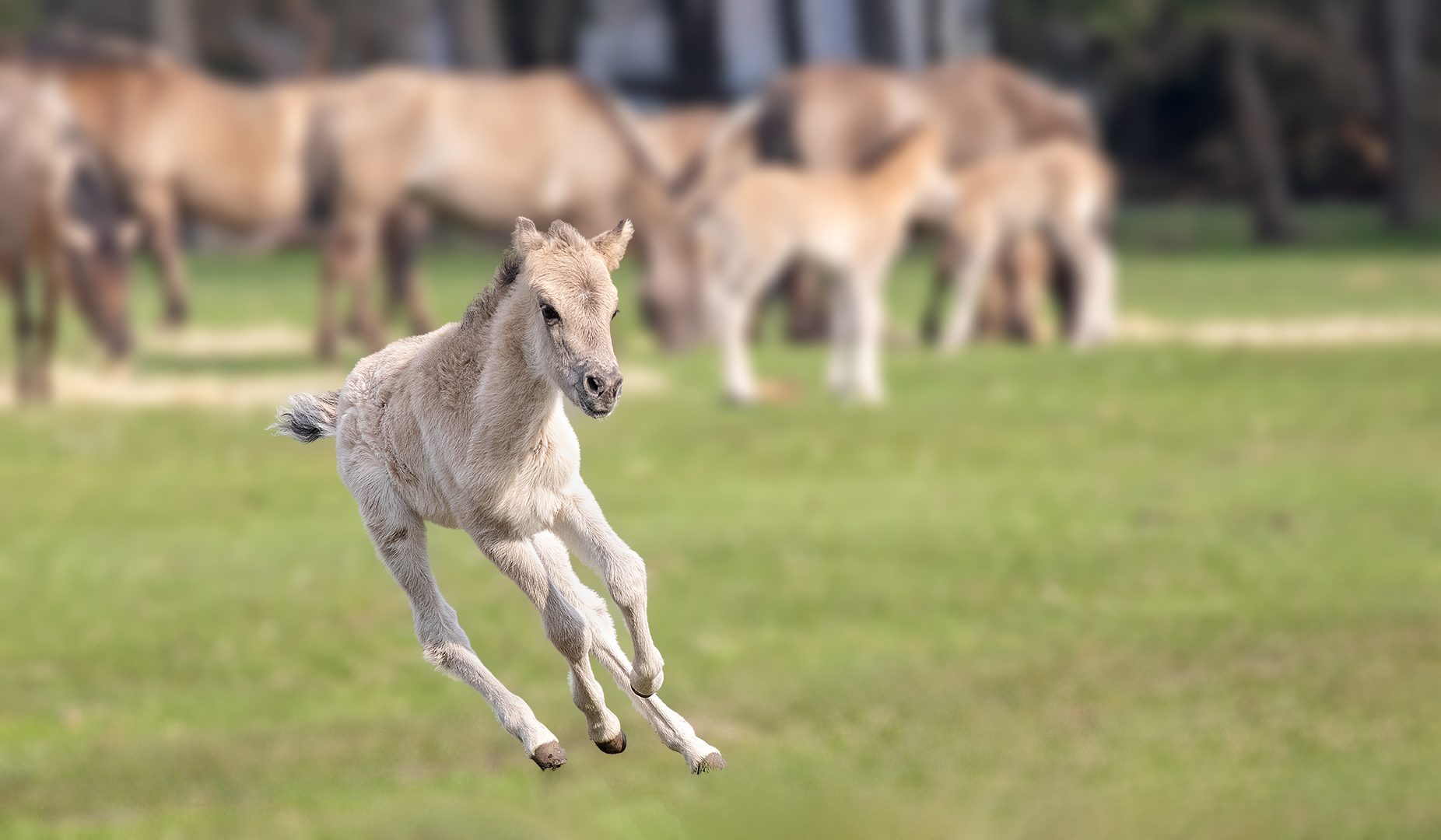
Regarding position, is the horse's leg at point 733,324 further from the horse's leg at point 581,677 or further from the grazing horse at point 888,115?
the horse's leg at point 581,677

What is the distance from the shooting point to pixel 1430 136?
5150cm

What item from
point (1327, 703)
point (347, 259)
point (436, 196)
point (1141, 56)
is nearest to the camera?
point (347, 259)

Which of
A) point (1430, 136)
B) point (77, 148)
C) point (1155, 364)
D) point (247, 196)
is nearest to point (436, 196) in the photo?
point (77, 148)

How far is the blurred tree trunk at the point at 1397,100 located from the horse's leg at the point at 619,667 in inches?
1840

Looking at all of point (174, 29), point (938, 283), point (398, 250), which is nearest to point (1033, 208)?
point (938, 283)

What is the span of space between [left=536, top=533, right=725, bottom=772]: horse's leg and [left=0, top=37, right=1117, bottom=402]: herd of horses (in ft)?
6.64

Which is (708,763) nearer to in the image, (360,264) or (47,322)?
(360,264)

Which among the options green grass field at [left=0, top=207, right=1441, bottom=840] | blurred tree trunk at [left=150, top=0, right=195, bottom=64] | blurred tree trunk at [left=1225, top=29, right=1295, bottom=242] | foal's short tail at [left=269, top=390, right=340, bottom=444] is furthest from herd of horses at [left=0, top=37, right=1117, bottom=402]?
blurred tree trunk at [left=150, top=0, right=195, bottom=64]

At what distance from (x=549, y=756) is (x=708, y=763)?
71 millimetres

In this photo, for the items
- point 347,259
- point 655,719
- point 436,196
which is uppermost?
point 655,719

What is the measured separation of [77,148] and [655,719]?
64.4 feet

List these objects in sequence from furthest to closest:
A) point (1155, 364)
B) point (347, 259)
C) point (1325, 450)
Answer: point (1155, 364)
point (1325, 450)
point (347, 259)

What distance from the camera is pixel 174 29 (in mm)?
47312

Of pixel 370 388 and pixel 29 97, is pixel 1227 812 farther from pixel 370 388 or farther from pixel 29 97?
pixel 29 97
